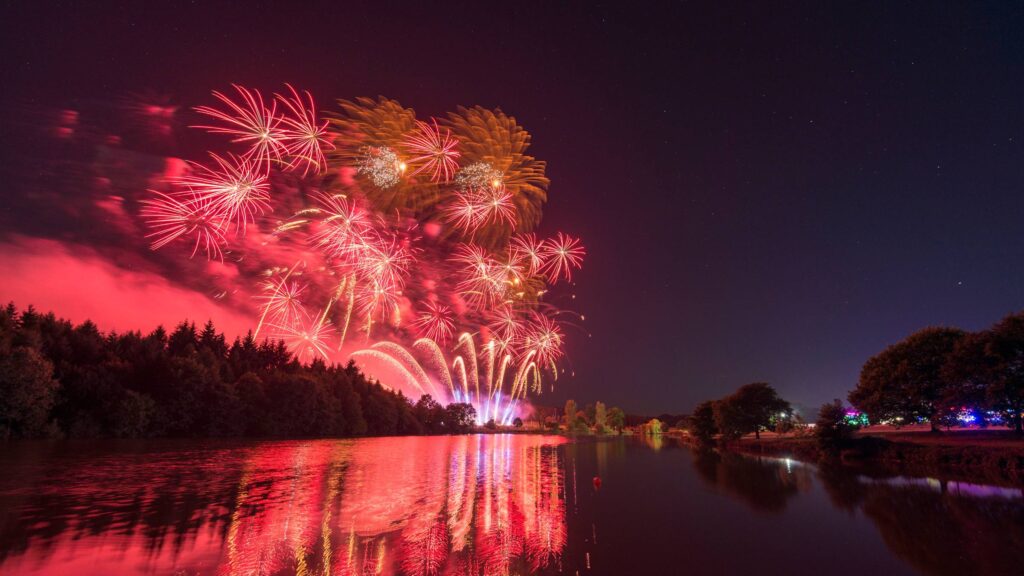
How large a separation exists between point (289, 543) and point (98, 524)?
7882 mm

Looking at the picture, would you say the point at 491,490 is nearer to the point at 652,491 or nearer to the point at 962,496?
the point at 652,491

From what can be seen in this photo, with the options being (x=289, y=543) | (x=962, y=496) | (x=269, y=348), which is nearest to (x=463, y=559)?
(x=289, y=543)

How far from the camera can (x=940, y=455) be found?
146ft

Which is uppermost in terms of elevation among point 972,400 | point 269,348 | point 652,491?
point 269,348

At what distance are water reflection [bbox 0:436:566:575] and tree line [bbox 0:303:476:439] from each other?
113 ft

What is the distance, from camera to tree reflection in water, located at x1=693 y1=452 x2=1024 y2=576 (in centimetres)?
1466

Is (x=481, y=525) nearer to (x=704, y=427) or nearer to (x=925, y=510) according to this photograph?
(x=925, y=510)

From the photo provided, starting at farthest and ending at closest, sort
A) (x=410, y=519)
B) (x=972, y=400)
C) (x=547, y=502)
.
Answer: (x=972, y=400)
(x=547, y=502)
(x=410, y=519)

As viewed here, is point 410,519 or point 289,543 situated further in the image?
point 410,519

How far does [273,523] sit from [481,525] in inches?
283

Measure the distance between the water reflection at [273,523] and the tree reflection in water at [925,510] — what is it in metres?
10.9

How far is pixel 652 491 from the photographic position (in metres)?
30.7

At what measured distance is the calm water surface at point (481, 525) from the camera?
13539 mm

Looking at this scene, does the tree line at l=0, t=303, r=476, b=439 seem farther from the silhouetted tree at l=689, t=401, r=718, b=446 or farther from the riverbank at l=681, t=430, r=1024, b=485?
the riverbank at l=681, t=430, r=1024, b=485
